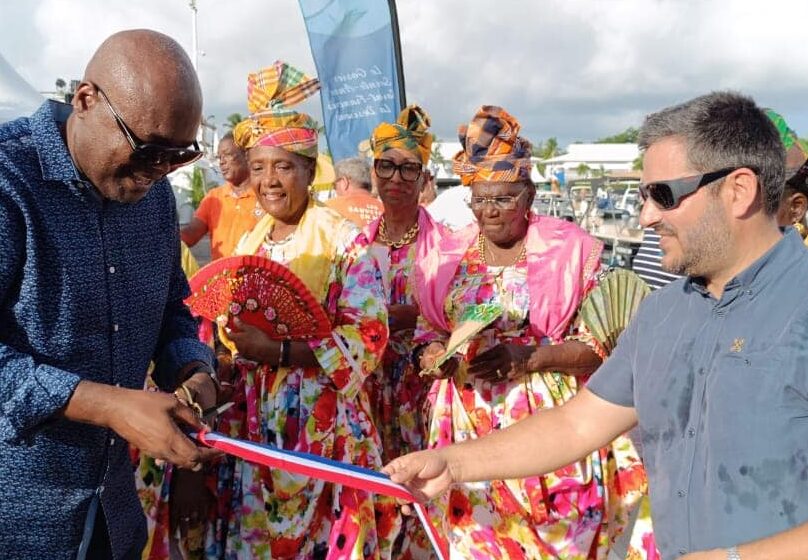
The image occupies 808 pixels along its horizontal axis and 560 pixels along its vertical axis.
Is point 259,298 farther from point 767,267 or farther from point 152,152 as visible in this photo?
point 767,267

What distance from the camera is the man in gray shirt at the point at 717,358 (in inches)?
70.6

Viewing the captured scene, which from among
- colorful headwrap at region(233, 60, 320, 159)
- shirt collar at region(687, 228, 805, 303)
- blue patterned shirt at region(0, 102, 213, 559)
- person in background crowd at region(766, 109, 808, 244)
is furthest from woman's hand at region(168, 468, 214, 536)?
person in background crowd at region(766, 109, 808, 244)

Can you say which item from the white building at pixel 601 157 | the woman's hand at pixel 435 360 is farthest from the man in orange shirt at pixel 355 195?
the white building at pixel 601 157

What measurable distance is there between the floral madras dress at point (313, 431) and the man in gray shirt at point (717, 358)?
41.4 inches

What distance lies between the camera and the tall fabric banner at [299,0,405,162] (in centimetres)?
834

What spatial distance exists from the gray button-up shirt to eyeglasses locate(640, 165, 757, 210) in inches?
9.6

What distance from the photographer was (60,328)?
2.03m

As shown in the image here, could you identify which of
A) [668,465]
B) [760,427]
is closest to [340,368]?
[668,465]

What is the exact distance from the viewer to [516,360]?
134 inches

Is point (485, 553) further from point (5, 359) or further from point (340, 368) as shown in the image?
point (5, 359)

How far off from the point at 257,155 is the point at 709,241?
2.26 m

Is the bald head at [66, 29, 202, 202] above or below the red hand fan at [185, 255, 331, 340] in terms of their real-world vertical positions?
above

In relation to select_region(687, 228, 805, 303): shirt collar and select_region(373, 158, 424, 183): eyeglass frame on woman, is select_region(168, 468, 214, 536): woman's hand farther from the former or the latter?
select_region(687, 228, 805, 303): shirt collar

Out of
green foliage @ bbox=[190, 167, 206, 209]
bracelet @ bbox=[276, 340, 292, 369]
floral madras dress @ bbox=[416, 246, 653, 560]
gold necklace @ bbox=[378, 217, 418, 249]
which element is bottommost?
floral madras dress @ bbox=[416, 246, 653, 560]
